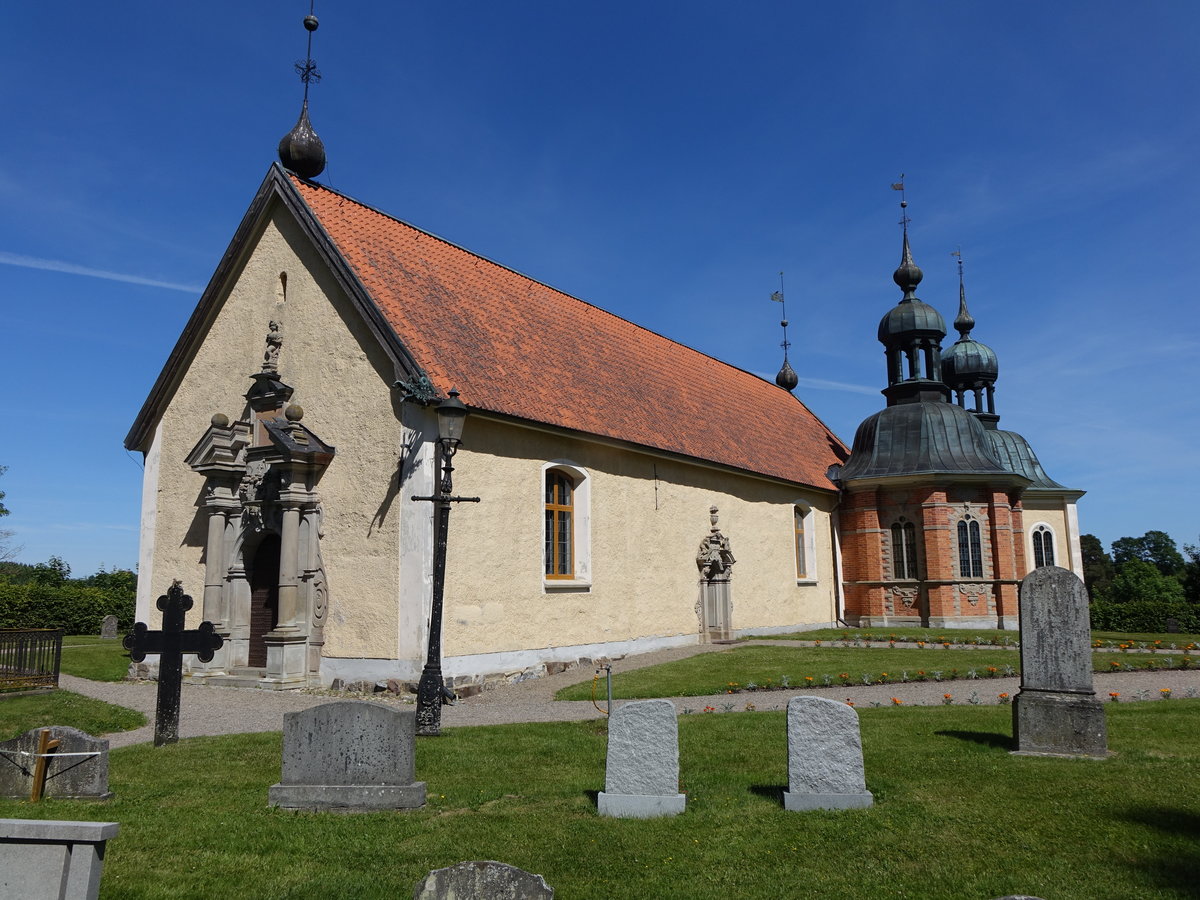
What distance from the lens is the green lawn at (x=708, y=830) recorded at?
5059 mm

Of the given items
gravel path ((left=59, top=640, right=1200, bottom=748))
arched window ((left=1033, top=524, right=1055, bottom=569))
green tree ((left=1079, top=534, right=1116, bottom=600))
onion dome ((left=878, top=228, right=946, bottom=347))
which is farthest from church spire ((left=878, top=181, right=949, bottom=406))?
green tree ((left=1079, top=534, right=1116, bottom=600))

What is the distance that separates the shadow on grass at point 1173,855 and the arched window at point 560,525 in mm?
11206

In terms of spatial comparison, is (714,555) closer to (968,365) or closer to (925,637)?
(925,637)

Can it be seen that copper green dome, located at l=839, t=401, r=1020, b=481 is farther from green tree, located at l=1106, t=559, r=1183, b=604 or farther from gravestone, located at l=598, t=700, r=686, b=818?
green tree, located at l=1106, t=559, r=1183, b=604

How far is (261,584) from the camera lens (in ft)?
52.5

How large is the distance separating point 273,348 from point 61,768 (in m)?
10.2

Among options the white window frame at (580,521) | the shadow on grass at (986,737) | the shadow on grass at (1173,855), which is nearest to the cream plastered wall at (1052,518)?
the white window frame at (580,521)

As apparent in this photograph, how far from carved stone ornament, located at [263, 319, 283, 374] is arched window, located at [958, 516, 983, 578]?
20271 millimetres

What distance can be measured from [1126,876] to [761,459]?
19128 mm

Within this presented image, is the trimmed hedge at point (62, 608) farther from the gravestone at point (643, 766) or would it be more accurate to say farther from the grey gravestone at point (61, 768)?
the gravestone at point (643, 766)

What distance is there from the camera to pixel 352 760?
6695mm

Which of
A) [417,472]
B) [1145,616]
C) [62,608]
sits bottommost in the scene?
[1145,616]

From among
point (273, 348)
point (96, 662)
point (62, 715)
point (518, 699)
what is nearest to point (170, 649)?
point (62, 715)

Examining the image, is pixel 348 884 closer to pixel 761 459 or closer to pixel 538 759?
pixel 538 759
